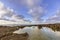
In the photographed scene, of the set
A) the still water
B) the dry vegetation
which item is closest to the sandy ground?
the dry vegetation

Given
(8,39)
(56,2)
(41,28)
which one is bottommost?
(8,39)

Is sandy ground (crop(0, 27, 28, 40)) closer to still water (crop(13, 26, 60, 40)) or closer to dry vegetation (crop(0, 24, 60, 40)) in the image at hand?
dry vegetation (crop(0, 24, 60, 40))

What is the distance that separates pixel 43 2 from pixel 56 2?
28 cm

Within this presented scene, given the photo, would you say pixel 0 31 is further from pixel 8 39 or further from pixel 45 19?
pixel 45 19

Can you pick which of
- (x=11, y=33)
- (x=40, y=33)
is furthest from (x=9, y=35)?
(x=40, y=33)

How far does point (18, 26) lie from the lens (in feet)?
8.49

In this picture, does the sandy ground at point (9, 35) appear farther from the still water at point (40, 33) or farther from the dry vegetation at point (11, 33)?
the still water at point (40, 33)

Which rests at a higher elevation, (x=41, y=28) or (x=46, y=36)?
(x=41, y=28)

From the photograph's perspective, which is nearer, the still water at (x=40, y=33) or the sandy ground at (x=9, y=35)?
the sandy ground at (x=9, y=35)

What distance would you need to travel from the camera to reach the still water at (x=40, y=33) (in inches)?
103

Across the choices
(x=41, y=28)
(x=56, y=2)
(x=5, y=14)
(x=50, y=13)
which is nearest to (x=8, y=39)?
(x=5, y=14)

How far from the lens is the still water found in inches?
103

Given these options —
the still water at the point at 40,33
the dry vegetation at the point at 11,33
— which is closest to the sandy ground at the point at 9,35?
the dry vegetation at the point at 11,33

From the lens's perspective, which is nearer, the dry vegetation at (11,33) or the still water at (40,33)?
the dry vegetation at (11,33)
